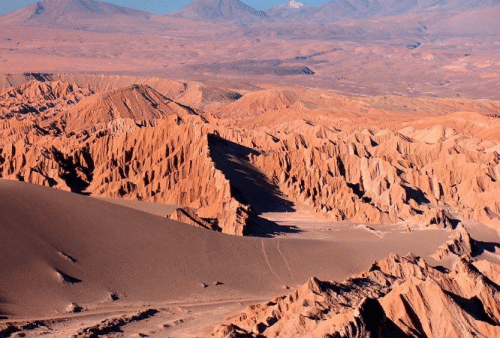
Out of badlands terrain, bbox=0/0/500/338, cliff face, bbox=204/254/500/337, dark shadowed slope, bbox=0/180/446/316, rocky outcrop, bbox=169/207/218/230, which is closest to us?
cliff face, bbox=204/254/500/337

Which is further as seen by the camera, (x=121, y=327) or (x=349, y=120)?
(x=349, y=120)

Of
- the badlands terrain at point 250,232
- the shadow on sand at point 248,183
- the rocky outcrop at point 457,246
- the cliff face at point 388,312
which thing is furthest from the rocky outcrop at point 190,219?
the cliff face at point 388,312

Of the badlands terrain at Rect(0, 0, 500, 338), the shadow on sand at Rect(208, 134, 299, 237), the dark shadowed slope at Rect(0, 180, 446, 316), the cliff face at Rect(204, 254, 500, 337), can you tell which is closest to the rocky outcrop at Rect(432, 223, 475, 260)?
the badlands terrain at Rect(0, 0, 500, 338)

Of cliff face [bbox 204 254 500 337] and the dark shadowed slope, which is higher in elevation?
cliff face [bbox 204 254 500 337]

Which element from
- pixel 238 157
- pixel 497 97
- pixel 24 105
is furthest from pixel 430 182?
pixel 497 97

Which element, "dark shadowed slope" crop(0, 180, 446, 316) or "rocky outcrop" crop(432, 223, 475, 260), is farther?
"rocky outcrop" crop(432, 223, 475, 260)

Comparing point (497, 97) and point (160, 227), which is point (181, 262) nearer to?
point (160, 227)

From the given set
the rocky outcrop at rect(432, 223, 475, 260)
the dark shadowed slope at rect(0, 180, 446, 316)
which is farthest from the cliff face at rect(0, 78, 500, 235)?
the rocky outcrop at rect(432, 223, 475, 260)

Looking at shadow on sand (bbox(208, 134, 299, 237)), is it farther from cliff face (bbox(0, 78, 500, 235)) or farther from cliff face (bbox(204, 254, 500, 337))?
cliff face (bbox(204, 254, 500, 337))

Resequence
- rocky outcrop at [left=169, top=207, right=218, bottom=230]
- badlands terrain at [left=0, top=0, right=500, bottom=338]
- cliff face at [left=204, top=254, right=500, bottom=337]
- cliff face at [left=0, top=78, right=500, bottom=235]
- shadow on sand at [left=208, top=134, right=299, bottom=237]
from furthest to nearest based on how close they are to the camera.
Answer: cliff face at [left=0, top=78, right=500, bottom=235]
shadow on sand at [left=208, top=134, right=299, bottom=237]
rocky outcrop at [left=169, top=207, right=218, bottom=230]
badlands terrain at [left=0, top=0, right=500, bottom=338]
cliff face at [left=204, top=254, right=500, bottom=337]
